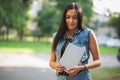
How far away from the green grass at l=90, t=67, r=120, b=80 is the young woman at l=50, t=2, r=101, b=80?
2.24 meters

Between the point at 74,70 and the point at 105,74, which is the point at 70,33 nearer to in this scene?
the point at 74,70

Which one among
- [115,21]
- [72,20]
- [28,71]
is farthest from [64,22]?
[28,71]

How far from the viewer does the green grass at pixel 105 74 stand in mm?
4039

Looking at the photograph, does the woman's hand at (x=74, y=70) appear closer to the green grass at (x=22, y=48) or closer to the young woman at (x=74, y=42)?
the young woman at (x=74, y=42)

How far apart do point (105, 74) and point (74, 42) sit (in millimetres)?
2497

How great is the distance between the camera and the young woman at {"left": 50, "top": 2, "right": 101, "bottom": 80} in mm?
1787

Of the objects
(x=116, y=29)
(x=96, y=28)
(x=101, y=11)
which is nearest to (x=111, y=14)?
(x=101, y=11)

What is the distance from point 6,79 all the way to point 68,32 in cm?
318

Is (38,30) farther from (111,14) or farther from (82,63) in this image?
(82,63)

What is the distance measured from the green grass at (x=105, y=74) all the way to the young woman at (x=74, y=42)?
2.24 meters

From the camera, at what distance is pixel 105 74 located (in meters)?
4.23

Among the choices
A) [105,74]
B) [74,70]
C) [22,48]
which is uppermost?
[74,70]

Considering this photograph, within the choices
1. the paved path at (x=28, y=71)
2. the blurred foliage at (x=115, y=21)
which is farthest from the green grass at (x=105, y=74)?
the blurred foliage at (x=115, y=21)

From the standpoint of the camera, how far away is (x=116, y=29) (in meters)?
4.67
